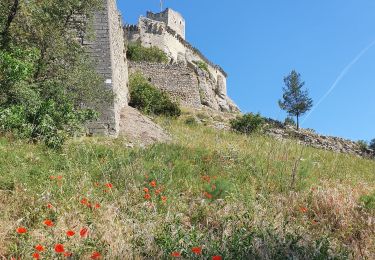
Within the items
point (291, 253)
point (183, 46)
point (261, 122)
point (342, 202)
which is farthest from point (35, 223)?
point (183, 46)

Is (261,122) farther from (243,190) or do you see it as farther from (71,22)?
(243,190)

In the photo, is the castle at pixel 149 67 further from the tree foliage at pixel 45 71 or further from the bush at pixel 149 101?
the bush at pixel 149 101

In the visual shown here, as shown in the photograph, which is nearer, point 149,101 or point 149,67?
point 149,101

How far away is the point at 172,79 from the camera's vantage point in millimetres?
31062

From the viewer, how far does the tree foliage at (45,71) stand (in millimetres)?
9484

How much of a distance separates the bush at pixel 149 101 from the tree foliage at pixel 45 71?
7633mm

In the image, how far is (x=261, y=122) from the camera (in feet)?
82.8

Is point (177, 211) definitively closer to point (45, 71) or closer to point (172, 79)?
point (45, 71)

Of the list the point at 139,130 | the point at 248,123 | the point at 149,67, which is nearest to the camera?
the point at 139,130

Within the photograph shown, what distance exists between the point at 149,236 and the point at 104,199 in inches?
53.9

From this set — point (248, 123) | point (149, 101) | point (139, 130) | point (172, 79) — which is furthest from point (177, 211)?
point (172, 79)

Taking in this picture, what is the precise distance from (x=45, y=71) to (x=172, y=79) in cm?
1960

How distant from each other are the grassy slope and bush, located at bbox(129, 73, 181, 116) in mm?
12534

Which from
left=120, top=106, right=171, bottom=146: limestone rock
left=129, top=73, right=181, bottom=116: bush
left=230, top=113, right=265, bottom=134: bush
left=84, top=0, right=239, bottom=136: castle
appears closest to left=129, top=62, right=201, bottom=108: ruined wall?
left=84, top=0, right=239, bottom=136: castle
